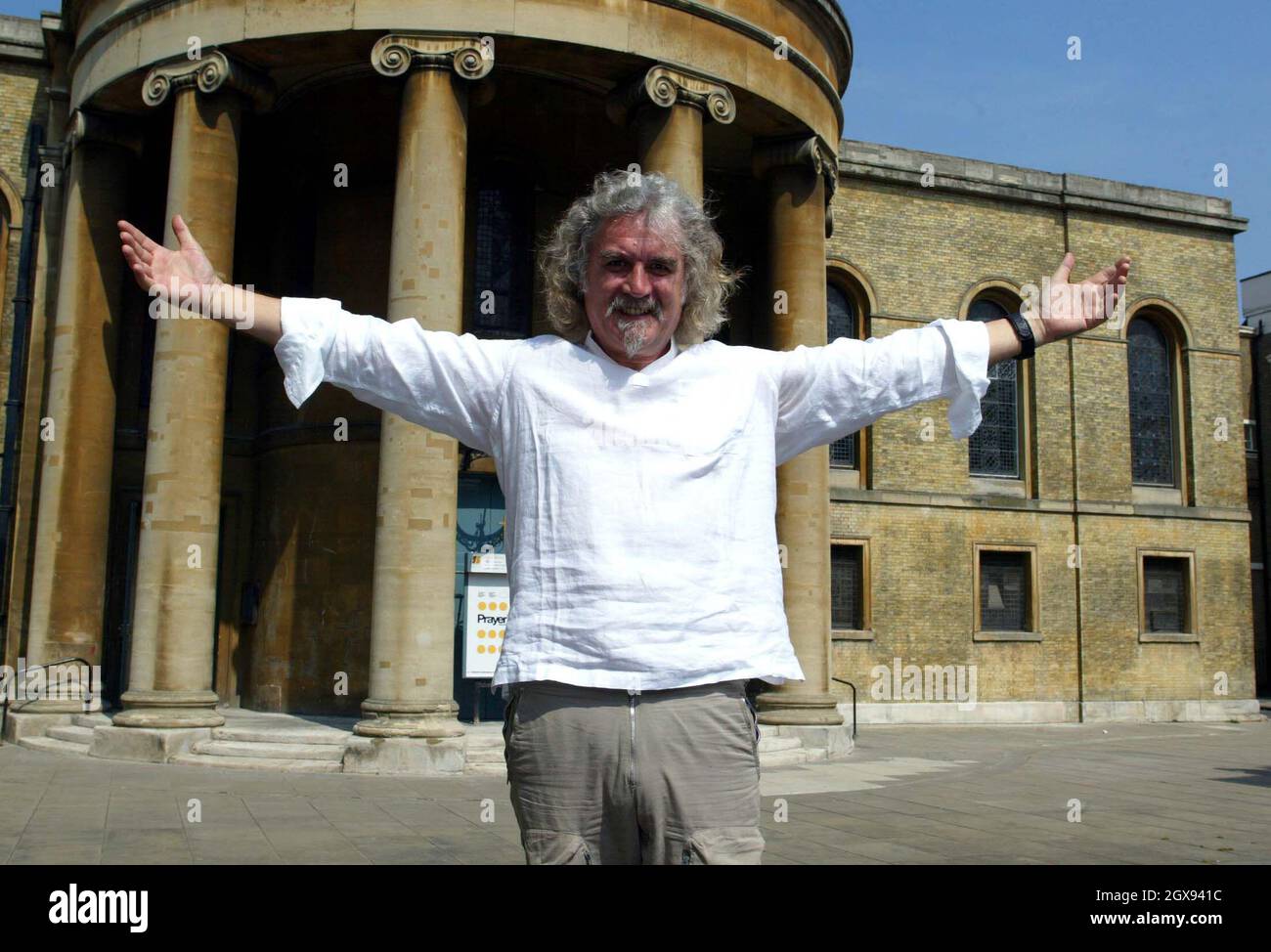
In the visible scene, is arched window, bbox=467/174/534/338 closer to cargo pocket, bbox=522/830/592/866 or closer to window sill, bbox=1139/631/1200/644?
window sill, bbox=1139/631/1200/644

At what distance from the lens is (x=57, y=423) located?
56.9 ft

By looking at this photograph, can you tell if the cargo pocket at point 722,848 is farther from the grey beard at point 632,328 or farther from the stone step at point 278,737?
the stone step at point 278,737

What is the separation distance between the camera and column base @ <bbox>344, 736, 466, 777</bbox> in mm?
13875

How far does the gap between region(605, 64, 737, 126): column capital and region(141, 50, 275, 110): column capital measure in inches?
179

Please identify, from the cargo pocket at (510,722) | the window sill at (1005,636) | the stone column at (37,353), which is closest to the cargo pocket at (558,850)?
the cargo pocket at (510,722)

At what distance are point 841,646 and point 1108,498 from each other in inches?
297

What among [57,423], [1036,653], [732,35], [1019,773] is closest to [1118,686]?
[1036,653]

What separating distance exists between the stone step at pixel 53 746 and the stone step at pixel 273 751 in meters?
1.89

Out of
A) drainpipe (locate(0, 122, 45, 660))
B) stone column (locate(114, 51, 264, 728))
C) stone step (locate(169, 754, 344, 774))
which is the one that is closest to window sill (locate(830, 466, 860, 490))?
stone column (locate(114, 51, 264, 728))

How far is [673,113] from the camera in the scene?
1605cm

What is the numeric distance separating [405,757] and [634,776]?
11845mm

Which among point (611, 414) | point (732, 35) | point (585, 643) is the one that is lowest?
point (585, 643)

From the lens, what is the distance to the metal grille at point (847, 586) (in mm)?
25000
